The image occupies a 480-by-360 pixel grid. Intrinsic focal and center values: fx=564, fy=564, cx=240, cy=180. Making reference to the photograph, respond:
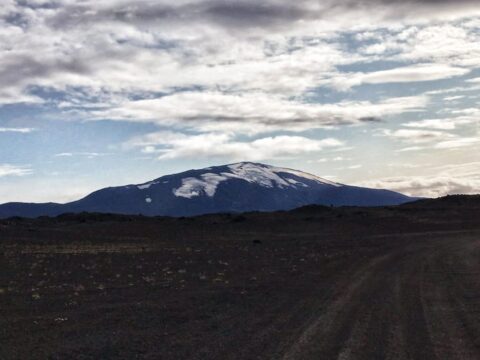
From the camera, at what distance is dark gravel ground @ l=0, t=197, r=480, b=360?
13727 mm

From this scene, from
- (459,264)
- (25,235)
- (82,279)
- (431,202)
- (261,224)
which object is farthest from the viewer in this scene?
(431,202)

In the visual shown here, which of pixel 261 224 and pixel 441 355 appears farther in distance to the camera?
pixel 261 224

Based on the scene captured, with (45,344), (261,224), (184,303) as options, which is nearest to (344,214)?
(261,224)

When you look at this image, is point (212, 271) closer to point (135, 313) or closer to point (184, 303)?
point (184, 303)

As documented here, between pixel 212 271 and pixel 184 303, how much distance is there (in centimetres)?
1164

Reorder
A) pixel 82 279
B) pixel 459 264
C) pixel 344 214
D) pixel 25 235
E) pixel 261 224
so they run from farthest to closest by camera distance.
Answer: pixel 344 214 < pixel 261 224 < pixel 25 235 < pixel 459 264 < pixel 82 279

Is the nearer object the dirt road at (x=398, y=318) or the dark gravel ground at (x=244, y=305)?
the dirt road at (x=398, y=318)

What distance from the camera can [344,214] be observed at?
97.7 meters

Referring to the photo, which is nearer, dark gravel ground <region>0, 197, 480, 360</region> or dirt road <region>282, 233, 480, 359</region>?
dirt road <region>282, 233, 480, 359</region>

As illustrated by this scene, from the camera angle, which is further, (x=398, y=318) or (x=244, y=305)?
(x=244, y=305)

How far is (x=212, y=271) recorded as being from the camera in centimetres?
3272

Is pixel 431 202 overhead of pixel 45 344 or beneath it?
overhead

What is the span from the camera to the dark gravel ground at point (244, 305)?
540 inches

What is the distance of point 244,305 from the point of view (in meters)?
20.3
